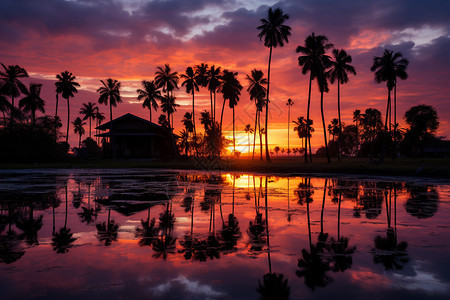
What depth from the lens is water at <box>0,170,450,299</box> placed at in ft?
17.9

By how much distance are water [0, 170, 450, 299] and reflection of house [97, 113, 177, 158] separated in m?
47.0

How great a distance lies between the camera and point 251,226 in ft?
32.4

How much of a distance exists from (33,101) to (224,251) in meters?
74.4

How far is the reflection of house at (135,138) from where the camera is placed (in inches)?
2352

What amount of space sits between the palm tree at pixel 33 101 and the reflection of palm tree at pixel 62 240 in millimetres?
69252

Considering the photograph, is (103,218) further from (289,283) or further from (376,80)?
(376,80)

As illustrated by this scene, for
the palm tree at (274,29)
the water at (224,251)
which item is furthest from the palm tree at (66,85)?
the water at (224,251)

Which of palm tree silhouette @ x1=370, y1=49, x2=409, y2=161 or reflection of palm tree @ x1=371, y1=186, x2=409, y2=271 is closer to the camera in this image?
reflection of palm tree @ x1=371, y1=186, x2=409, y2=271

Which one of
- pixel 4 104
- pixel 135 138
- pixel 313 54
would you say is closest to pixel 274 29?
pixel 313 54

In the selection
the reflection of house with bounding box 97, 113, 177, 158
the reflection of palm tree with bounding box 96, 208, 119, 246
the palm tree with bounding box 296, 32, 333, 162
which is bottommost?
the reflection of palm tree with bounding box 96, 208, 119, 246

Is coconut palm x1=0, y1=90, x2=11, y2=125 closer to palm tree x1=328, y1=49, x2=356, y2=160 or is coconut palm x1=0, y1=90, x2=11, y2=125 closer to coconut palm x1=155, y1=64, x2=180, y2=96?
coconut palm x1=155, y1=64, x2=180, y2=96

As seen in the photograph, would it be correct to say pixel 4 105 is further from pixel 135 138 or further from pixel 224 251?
pixel 224 251

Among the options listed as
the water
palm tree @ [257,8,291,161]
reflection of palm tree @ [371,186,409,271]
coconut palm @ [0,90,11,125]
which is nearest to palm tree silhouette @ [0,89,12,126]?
coconut palm @ [0,90,11,125]

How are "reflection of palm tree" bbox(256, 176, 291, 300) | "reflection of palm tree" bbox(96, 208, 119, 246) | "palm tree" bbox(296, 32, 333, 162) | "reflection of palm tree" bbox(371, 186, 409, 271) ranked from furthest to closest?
"palm tree" bbox(296, 32, 333, 162)
"reflection of palm tree" bbox(96, 208, 119, 246)
"reflection of palm tree" bbox(371, 186, 409, 271)
"reflection of palm tree" bbox(256, 176, 291, 300)
